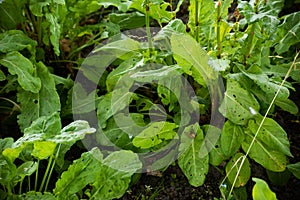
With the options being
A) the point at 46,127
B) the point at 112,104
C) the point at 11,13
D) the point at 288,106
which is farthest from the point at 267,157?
the point at 11,13

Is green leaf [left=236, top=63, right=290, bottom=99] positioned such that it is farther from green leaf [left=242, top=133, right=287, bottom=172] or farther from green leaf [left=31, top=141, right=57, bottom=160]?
green leaf [left=31, top=141, right=57, bottom=160]

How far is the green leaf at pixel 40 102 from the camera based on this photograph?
124 cm

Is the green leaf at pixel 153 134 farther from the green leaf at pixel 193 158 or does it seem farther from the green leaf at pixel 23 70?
the green leaf at pixel 23 70

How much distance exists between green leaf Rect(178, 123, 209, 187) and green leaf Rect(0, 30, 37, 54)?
0.50 m

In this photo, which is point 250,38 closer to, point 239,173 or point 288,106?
point 288,106

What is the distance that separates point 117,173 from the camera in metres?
1.03

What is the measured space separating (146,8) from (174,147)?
34cm

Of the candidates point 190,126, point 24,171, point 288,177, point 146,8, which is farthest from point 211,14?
point 24,171

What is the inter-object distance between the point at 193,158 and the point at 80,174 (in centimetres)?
26

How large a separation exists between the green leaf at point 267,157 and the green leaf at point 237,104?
0.18 ft

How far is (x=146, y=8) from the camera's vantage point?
114 centimetres

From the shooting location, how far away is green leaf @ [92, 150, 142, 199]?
1.03 meters

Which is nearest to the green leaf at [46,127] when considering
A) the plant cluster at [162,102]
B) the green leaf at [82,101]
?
the plant cluster at [162,102]

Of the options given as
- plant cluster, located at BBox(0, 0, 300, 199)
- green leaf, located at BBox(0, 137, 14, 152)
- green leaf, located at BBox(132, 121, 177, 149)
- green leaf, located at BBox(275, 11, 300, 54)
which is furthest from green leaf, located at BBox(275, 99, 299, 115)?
green leaf, located at BBox(0, 137, 14, 152)
